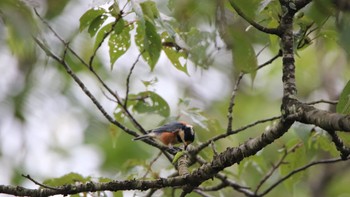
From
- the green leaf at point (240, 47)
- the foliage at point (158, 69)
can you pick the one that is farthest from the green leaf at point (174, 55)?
the green leaf at point (240, 47)

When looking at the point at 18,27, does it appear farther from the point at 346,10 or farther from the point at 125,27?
the point at 125,27

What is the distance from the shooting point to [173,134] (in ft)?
12.0

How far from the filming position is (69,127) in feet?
19.8

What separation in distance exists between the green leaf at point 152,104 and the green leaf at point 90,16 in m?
0.75

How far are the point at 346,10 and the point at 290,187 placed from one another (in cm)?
237

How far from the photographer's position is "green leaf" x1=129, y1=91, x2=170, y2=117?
309 centimetres

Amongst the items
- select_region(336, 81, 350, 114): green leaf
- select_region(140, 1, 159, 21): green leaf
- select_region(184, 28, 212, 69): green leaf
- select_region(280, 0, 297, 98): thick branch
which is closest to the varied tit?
select_region(140, 1, 159, 21): green leaf

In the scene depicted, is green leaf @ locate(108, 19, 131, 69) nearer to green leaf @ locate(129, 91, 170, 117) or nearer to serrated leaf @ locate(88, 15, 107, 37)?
Result: serrated leaf @ locate(88, 15, 107, 37)

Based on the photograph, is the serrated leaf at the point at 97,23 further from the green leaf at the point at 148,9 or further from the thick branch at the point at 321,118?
the thick branch at the point at 321,118

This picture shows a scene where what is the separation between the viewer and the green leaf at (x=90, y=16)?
2.42 metres

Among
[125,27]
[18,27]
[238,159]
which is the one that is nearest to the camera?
[18,27]

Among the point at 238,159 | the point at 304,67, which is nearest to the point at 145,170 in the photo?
the point at 238,159

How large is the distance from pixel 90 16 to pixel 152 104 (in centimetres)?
79

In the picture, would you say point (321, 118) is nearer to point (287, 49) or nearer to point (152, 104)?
point (287, 49)
